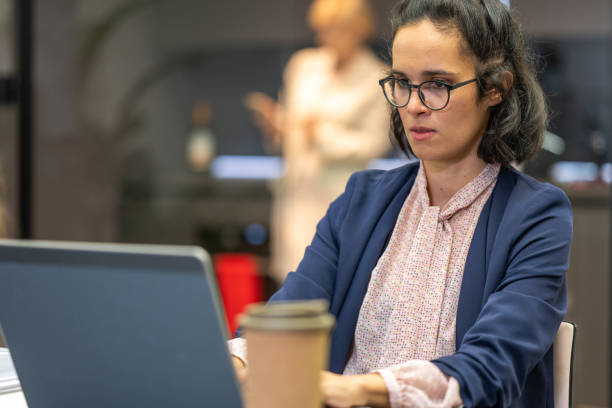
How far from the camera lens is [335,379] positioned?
91 cm

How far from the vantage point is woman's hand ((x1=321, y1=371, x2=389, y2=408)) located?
35.1 inches

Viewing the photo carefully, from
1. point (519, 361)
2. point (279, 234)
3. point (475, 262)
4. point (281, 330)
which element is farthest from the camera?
point (279, 234)

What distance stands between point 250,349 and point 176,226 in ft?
12.3

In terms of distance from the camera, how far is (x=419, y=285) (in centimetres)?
127

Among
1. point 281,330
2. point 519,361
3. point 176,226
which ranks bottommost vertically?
point 176,226

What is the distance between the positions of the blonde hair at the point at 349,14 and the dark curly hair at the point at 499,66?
224 centimetres

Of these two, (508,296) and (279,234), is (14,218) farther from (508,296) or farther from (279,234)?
(508,296)

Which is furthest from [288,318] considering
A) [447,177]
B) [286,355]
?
[447,177]

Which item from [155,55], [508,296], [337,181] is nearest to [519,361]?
[508,296]

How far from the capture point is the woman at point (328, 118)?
3.44 metres

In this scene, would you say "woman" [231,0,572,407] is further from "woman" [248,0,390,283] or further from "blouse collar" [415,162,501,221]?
"woman" [248,0,390,283]

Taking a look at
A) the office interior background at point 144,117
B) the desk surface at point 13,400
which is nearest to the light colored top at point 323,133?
the office interior background at point 144,117

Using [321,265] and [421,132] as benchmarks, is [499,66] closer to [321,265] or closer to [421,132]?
[421,132]

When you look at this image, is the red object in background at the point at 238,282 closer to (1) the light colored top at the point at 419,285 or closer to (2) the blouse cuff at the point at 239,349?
(1) the light colored top at the point at 419,285
